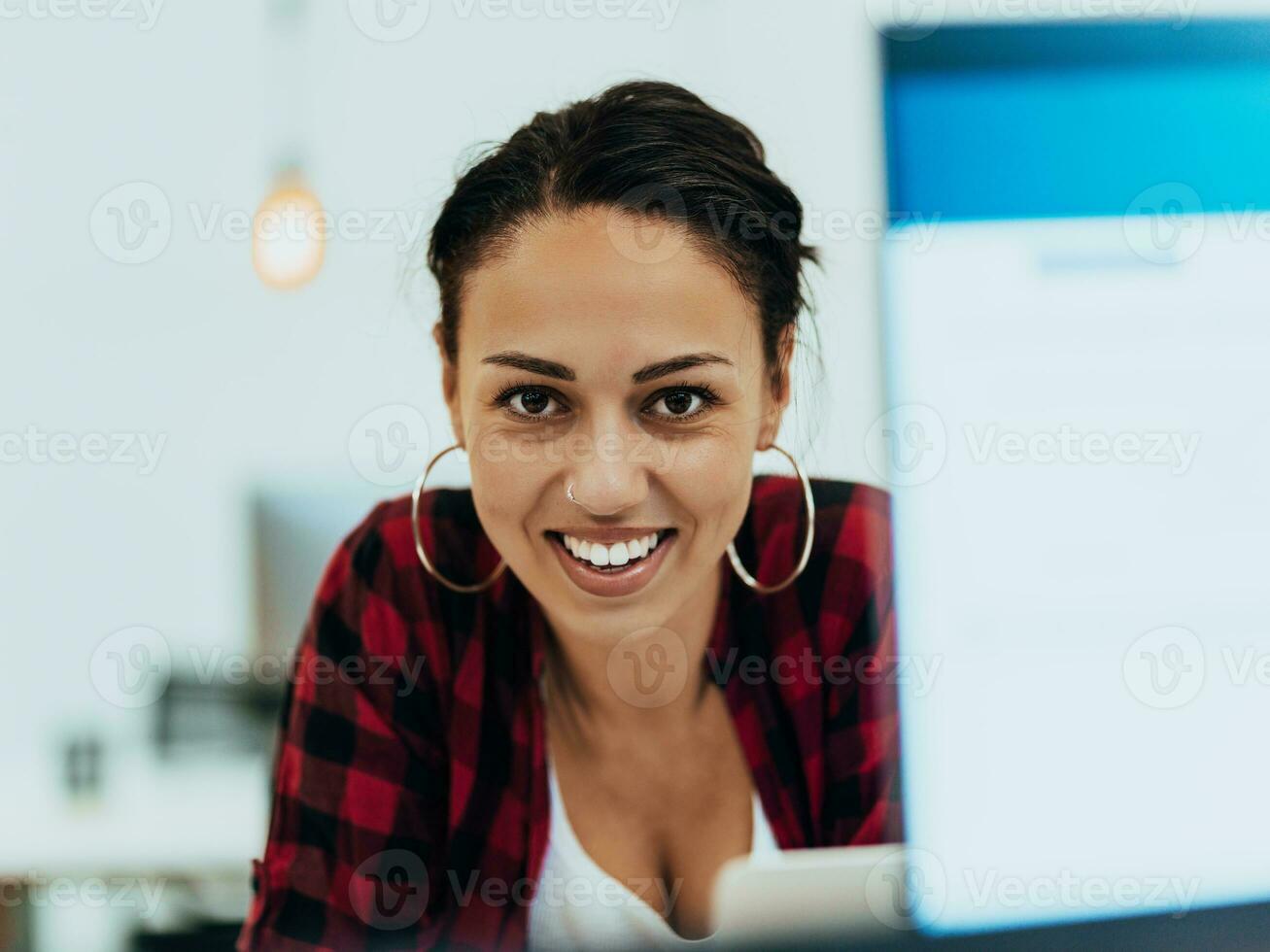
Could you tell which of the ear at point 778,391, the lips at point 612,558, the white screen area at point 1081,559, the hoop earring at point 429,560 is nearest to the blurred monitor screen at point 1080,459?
the white screen area at point 1081,559

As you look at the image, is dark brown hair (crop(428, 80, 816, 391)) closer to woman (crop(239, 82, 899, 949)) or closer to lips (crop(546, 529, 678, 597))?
woman (crop(239, 82, 899, 949))

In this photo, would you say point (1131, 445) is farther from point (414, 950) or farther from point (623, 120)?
point (414, 950)

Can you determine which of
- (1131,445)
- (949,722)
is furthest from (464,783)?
(1131,445)

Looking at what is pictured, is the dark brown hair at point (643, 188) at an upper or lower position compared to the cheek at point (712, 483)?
upper

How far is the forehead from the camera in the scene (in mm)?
777

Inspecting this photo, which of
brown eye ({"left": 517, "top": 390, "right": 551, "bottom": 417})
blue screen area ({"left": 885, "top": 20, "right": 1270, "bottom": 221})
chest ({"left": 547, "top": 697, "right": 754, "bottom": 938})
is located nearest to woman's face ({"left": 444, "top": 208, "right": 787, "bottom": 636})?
brown eye ({"left": 517, "top": 390, "right": 551, "bottom": 417})

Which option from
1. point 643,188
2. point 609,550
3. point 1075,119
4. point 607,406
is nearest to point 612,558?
point 609,550

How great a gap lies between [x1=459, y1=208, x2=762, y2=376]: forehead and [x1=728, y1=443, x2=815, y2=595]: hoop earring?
0.53 feet

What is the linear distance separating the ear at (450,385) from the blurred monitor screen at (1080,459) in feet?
1.15

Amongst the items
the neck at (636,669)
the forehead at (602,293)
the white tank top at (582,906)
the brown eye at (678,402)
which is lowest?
the white tank top at (582,906)

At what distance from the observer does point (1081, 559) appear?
0.95 meters

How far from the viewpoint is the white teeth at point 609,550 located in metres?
0.85

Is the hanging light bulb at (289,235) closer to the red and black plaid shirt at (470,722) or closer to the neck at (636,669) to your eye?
the red and black plaid shirt at (470,722)

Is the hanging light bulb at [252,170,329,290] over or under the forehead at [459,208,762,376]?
over
